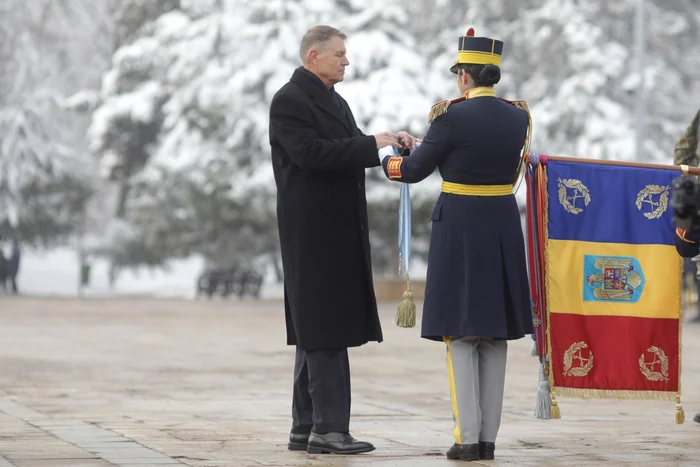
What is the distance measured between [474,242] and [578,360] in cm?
94

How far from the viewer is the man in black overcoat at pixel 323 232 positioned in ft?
22.9

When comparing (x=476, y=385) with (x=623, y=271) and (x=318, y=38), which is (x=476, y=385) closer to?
(x=623, y=271)

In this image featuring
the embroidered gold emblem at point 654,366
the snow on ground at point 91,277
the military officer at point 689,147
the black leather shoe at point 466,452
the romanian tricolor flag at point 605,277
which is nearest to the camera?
the black leather shoe at point 466,452

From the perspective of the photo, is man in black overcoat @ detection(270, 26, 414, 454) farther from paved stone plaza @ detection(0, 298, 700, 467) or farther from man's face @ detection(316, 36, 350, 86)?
paved stone plaza @ detection(0, 298, 700, 467)

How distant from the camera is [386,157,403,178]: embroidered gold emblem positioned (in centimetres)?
690

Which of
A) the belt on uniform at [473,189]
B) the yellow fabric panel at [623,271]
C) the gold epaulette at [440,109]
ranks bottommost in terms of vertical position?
the yellow fabric panel at [623,271]

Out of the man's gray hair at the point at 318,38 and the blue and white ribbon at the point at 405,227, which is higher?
the man's gray hair at the point at 318,38

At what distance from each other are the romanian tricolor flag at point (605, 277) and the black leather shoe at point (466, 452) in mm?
669

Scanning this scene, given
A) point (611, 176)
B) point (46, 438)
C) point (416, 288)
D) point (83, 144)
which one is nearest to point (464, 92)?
point (611, 176)

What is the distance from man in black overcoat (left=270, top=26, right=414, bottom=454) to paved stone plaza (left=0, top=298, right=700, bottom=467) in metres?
0.29

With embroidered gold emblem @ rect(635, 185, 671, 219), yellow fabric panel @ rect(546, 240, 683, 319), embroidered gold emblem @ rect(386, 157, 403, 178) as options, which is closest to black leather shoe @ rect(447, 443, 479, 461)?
yellow fabric panel @ rect(546, 240, 683, 319)

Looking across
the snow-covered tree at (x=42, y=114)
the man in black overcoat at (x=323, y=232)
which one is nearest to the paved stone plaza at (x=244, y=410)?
the man in black overcoat at (x=323, y=232)

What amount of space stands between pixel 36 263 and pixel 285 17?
2623 centimetres

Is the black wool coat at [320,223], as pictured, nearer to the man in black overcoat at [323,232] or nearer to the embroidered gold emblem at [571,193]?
the man in black overcoat at [323,232]
